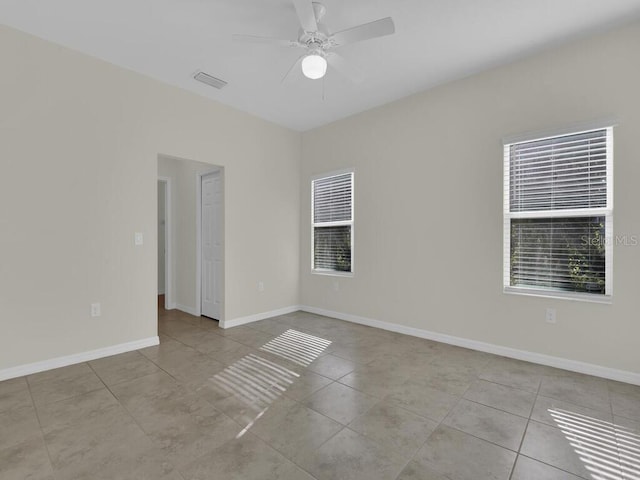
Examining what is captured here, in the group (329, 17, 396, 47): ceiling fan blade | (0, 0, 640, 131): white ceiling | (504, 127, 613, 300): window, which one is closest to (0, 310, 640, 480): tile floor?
(504, 127, 613, 300): window

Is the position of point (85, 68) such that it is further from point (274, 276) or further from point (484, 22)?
point (484, 22)

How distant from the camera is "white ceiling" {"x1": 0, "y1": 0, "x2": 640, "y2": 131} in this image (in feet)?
7.91

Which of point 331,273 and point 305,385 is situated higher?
point 331,273

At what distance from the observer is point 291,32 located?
9.00 ft

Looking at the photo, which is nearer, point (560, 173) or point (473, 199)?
point (560, 173)

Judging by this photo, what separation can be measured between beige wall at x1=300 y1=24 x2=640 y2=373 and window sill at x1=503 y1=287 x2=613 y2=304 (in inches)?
1.8

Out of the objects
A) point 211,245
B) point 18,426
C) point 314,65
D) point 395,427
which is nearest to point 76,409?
point 18,426

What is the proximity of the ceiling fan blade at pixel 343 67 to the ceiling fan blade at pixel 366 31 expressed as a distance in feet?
0.64

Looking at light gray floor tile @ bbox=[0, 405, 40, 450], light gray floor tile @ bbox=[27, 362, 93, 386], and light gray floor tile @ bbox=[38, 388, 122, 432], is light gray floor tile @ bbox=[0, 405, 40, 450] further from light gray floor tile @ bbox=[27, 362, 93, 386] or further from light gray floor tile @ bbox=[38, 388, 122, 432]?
light gray floor tile @ bbox=[27, 362, 93, 386]

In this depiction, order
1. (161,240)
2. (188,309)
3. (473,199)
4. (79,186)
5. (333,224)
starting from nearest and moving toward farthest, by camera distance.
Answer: (79,186)
(473,199)
(333,224)
(188,309)
(161,240)

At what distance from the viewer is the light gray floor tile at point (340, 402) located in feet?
7.09

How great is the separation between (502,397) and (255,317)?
10.5ft

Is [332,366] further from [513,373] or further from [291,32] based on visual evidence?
[291,32]

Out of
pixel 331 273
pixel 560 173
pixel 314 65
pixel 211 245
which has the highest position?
pixel 314 65
